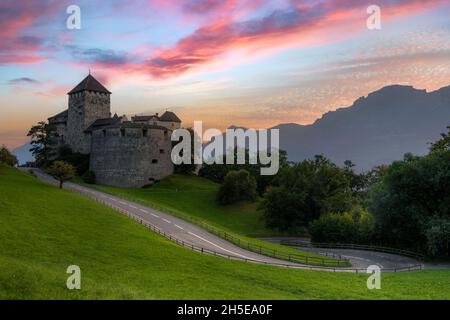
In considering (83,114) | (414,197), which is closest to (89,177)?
(83,114)

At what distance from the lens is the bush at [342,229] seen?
57812 millimetres

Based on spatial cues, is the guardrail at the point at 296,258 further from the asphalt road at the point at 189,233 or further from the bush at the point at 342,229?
the bush at the point at 342,229

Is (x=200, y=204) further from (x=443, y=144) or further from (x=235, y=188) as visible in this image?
(x=443, y=144)

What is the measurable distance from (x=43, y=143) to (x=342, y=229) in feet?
243

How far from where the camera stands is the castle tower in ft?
354

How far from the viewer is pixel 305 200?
7481 centimetres

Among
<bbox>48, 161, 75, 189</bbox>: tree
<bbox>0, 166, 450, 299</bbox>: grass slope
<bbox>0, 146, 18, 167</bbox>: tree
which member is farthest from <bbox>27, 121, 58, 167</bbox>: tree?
<bbox>0, 166, 450, 299</bbox>: grass slope

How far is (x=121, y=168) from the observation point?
96188 millimetres

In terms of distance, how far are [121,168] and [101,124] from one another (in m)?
15.6

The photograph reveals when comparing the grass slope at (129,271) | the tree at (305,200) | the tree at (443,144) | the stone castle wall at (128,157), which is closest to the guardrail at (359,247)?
the tree at (305,200)

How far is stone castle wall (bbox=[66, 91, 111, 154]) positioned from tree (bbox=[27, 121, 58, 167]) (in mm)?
4286
